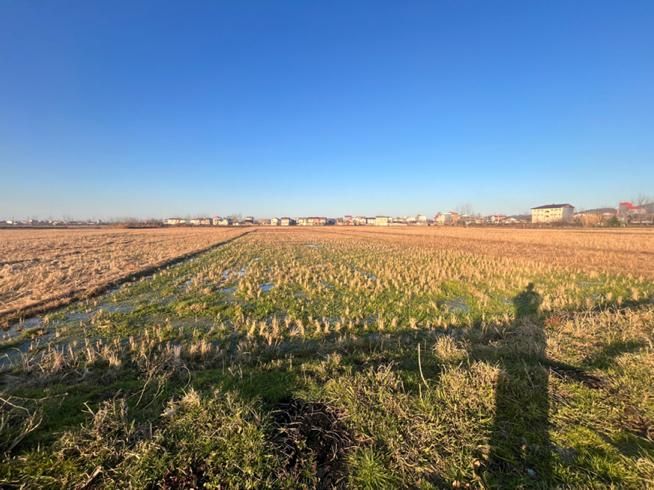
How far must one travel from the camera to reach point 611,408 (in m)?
3.78

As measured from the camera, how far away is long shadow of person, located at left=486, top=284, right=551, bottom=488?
9.68ft

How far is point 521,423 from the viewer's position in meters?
3.58

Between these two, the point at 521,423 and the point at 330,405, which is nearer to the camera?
the point at 521,423

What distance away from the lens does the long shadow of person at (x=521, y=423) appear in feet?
9.68

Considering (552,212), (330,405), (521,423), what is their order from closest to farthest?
(521,423)
(330,405)
(552,212)

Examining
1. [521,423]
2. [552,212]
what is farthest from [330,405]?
[552,212]

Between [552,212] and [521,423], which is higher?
[552,212]

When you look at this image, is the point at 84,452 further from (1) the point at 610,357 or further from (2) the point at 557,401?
(1) the point at 610,357

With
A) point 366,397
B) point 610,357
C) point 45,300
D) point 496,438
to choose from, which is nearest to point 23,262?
point 45,300

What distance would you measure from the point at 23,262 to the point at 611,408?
31919 mm

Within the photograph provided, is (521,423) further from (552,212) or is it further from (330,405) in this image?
(552,212)

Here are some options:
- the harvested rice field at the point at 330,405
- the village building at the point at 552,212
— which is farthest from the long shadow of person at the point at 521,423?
the village building at the point at 552,212

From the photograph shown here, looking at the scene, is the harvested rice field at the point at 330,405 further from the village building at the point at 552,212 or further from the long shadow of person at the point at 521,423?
the village building at the point at 552,212

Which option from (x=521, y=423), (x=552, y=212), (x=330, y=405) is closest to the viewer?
(x=521, y=423)
